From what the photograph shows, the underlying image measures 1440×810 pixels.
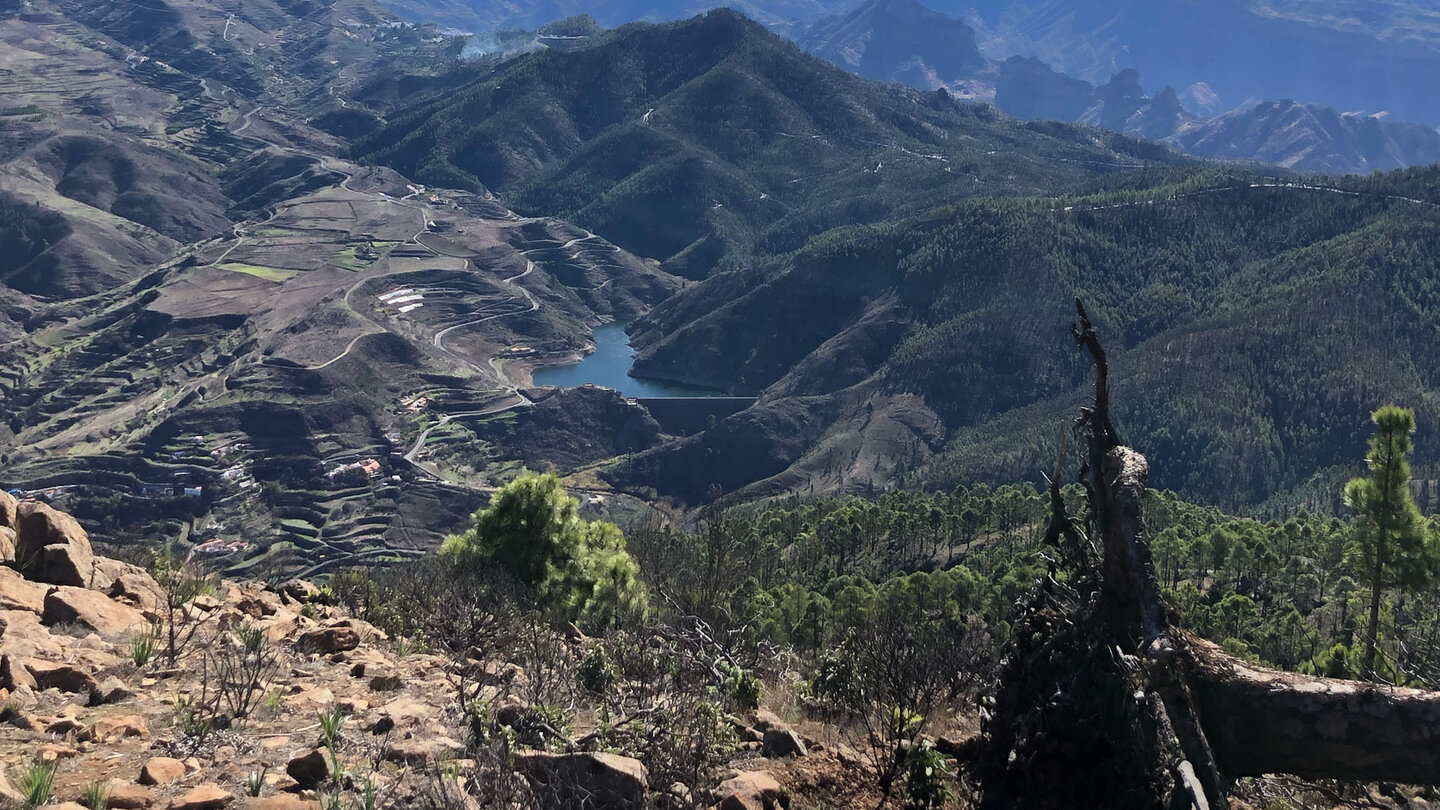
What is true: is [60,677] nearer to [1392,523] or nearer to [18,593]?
[18,593]

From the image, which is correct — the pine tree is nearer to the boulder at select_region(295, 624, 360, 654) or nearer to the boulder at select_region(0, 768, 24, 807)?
the boulder at select_region(295, 624, 360, 654)

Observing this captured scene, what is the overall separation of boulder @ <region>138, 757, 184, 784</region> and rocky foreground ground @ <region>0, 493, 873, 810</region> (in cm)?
2

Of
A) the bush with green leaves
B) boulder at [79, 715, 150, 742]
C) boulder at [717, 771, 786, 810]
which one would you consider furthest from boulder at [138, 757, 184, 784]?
the bush with green leaves

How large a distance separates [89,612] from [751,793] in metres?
10.4

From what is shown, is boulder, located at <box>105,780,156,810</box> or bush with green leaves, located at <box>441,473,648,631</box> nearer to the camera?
boulder, located at <box>105,780,156,810</box>

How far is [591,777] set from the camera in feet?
32.0

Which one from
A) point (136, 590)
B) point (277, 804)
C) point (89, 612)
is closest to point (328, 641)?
point (89, 612)

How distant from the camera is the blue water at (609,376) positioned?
14888cm

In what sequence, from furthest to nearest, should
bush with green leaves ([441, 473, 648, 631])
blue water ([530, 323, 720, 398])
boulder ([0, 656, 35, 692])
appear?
blue water ([530, 323, 720, 398])
bush with green leaves ([441, 473, 648, 631])
boulder ([0, 656, 35, 692])

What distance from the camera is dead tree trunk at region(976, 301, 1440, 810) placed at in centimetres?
977

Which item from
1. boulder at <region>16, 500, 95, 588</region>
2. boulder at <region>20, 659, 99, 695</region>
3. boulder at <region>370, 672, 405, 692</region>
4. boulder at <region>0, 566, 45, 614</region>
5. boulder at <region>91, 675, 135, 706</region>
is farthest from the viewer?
boulder at <region>16, 500, 95, 588</region>

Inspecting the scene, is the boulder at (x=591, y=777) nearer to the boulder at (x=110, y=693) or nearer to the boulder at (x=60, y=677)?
the boulder at (x=110, y=693)

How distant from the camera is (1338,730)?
10.4 meters

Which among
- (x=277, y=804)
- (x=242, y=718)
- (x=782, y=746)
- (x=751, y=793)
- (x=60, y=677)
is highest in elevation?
(x=751, y=793)
